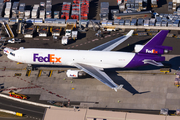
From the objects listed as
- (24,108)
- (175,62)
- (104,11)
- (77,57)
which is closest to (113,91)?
(77,57)

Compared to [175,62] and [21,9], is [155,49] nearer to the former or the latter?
[175,62]

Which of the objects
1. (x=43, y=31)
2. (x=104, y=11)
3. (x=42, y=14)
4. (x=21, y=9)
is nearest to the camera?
(x=43, y=31)

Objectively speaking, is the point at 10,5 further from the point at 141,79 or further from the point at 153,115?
the point at 153,115

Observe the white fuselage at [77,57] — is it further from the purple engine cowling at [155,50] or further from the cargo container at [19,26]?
the cargo container at [19,26]

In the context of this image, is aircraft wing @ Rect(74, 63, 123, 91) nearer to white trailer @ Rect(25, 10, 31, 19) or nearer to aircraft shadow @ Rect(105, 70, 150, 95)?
aircraft shadow @ Rect(105, 70, 150, 95)

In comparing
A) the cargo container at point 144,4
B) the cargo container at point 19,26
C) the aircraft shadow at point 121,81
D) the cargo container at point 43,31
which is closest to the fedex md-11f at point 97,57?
the aircraft shadow at point 121,81

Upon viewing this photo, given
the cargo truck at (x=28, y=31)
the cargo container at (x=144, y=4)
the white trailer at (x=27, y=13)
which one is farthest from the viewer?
the cargo container at (x=144, y=4)

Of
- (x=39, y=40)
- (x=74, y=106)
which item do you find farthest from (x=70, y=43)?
(x=74, y=106)
